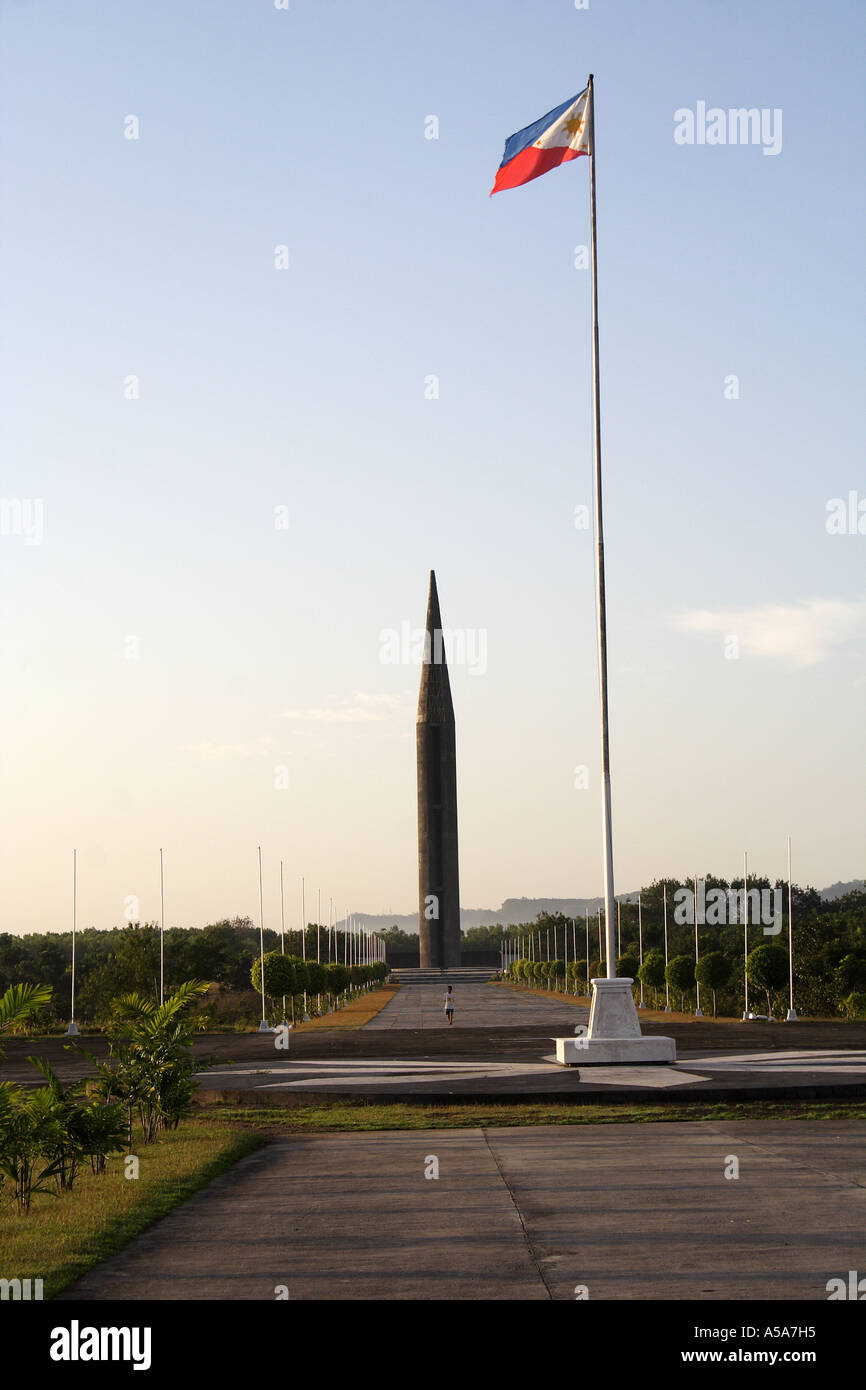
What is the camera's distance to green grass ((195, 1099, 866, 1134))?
16.0 metres

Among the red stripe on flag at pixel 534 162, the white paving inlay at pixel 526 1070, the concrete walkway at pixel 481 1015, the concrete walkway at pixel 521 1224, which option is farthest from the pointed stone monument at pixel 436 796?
the concrete walkway at pixel 521 1224

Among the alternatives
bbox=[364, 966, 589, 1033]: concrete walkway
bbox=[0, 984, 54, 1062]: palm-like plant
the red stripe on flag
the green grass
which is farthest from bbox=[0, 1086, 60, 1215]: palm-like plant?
bbox=[364, 966, 589, 1033]: concrete walkway

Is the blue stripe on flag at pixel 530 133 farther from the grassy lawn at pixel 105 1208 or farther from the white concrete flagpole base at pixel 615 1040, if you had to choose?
the grassy lawn at pixel 105 1208

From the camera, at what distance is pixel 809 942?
5728 cm

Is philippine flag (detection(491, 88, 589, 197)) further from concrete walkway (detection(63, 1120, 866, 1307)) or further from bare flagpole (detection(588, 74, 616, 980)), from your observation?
concrete walkway (detection(63, 1120, 866, 1307))

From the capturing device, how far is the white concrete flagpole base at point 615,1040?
2153cm

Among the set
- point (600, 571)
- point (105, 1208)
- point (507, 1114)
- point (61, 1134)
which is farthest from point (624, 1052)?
point (105, 1208)

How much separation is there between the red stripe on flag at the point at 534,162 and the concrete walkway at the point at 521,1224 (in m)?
16.4

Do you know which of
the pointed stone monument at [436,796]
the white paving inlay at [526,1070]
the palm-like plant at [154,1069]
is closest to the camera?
the palm-like plant at [154,1069]

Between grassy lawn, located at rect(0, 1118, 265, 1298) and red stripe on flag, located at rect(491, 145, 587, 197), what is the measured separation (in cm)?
1652

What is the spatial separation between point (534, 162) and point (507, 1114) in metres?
16.0
